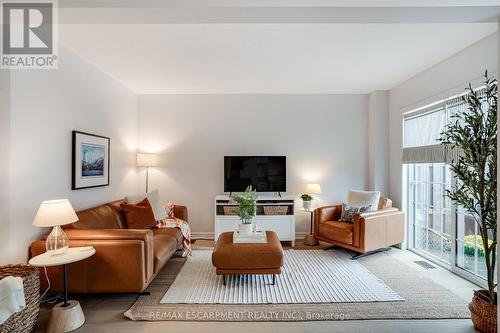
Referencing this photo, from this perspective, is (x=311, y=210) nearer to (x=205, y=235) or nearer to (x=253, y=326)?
(x=205, y=235)

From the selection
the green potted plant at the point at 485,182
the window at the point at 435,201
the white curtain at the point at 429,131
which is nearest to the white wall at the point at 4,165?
the green potted plant at the point at 485,182

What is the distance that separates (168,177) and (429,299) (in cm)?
429

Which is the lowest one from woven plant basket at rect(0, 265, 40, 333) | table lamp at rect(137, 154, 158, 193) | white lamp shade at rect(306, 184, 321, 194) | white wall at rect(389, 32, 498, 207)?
woven plant basket at rect(0, 265, 40, 333)

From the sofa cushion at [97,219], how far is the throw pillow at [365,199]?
3627 millimetres

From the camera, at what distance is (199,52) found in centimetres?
317

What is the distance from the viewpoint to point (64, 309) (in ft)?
7.28

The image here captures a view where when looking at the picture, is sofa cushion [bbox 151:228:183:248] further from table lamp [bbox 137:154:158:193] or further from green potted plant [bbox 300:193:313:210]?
green potted plant [bbox 300:193:313:210]

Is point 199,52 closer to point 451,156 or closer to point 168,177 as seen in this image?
point 168,177

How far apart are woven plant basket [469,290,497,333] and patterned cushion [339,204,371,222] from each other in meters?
1.87

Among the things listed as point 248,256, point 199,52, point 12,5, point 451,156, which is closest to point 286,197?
point 248,256

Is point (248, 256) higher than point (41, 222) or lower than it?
lower

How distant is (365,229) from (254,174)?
205 cm

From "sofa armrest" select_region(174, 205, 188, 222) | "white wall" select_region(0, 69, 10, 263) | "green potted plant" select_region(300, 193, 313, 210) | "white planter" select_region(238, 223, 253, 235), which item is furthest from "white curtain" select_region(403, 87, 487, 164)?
"white wall" select_region(0, 69, 10, 263)

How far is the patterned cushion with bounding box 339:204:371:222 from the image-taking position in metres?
4.09
